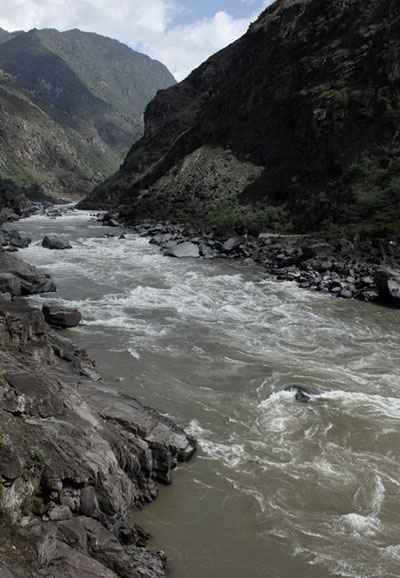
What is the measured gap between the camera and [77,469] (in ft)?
22.4

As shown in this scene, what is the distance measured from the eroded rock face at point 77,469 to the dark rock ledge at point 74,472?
0.01 m

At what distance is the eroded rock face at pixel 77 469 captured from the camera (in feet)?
18.8

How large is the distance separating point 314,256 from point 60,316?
19583mm

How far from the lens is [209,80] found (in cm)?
10525

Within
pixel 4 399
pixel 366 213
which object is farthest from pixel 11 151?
pixel 4 399

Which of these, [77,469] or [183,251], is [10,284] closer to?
[77,469]

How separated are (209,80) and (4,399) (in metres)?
110

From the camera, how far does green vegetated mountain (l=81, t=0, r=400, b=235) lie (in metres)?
→ 41.5

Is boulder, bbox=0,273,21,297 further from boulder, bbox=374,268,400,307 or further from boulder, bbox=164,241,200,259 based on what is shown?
boulder, bbox=374,268,400,307

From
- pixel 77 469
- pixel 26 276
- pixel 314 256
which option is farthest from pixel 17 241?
pixel 77 469

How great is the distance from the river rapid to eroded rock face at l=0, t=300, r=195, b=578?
0.66 m

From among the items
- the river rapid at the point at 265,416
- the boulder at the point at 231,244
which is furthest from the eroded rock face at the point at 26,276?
the boulder at the point at 231,244

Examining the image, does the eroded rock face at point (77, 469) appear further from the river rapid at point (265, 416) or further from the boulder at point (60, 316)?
the boulder at point (60, 316)

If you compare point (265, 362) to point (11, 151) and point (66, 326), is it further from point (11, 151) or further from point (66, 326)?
point (11, 151)
